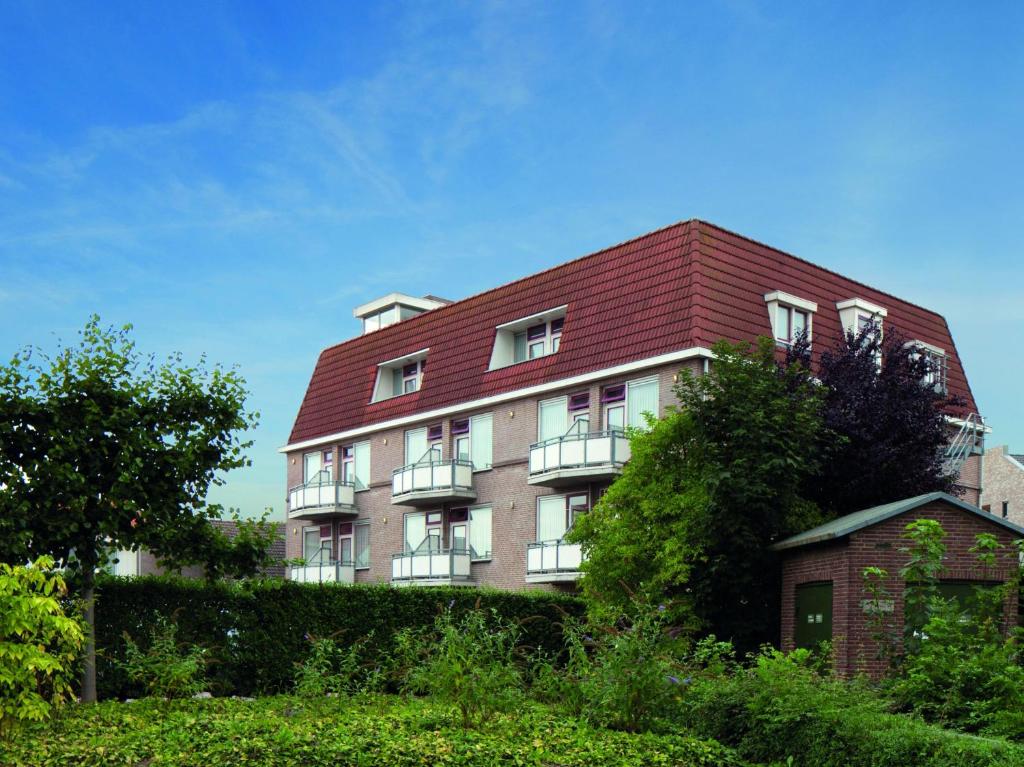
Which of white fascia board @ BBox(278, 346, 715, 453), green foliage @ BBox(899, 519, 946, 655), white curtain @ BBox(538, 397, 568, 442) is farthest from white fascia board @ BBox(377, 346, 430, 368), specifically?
green foliage @ BBox(899, 519, 946, 655)

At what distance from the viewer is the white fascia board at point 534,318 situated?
38.3 meters

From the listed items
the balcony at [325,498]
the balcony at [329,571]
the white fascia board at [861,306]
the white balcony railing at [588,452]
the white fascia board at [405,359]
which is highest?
the white fascia board at [861,306]

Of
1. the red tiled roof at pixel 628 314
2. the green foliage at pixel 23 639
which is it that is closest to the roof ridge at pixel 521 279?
the red tiled roof at pixel 628 314

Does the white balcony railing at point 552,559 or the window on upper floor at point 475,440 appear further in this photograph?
the window on upper floor at point 475,440

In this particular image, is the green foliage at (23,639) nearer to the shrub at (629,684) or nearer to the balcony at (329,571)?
the shrub at (629,684)

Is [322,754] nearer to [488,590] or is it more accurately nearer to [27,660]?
[27,660]

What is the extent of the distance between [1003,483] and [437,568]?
112 ft

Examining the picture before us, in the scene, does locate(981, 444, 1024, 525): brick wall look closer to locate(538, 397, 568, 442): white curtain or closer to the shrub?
Answer: locate(538, 397, 568, 442): white curtain

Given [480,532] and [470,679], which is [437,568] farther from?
[470,679]

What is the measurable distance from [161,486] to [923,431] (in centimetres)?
1870

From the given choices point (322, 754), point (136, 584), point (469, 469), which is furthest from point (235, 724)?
point (469, 469)

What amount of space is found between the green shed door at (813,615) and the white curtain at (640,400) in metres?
10.7

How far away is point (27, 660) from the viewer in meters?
15.1

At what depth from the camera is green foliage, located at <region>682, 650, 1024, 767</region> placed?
12469 mm
